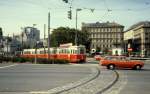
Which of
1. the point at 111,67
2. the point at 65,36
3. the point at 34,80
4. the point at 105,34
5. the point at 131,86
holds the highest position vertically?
the point at 105,34

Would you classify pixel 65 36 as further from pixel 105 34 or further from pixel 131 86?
pixel 131 86

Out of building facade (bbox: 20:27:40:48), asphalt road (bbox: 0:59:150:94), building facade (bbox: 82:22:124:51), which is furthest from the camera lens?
building facade (bbox: 82:22:124:51)

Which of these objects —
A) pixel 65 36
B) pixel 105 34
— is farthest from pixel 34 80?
pixel 105 34

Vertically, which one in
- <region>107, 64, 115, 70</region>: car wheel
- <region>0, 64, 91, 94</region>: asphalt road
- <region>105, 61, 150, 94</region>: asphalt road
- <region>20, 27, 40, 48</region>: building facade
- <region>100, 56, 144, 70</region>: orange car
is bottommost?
<region>105, 61, 150, 94</region>: asphalt road

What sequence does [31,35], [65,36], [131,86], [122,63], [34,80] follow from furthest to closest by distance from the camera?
[65,36]
[31,35]
[122,63]
[34,80]
[131,86]

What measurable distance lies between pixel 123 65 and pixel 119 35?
511 ft

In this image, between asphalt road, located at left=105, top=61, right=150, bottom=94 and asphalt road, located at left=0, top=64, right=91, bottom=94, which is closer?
asphalt road, located at left=105, top=61, right=150, bottom=94

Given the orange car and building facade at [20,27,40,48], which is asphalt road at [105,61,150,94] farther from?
building facade at [20,27,40,48]

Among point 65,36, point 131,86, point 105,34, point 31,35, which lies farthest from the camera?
point 105,34

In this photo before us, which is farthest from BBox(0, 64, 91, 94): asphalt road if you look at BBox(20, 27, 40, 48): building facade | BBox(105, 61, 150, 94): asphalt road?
BBox(20, 27, 40, 48): building facade

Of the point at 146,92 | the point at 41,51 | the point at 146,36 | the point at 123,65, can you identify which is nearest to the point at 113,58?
the point at 123,65

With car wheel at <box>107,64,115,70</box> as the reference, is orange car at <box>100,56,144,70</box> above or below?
above

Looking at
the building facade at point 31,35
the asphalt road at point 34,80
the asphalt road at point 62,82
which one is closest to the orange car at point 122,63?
the asphalt road at point 34,80

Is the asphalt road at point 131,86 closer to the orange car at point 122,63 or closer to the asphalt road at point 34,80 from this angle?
the asphalt road at point 34,80
